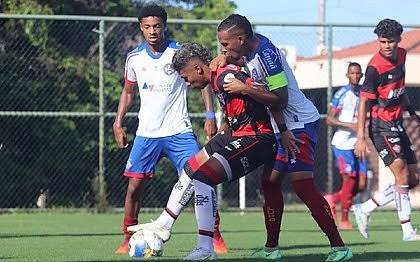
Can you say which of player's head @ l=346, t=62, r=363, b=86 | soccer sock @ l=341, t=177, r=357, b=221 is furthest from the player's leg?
player's head @ l=346, t=62, r=363, b=86

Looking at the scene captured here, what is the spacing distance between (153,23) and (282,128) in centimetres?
223

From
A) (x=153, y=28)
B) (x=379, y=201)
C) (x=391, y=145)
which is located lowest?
(x=379, y=201)

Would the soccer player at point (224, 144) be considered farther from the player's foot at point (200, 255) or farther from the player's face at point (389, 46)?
the player's face at point (389, 46)

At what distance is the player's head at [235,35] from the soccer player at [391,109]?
367 centimetres

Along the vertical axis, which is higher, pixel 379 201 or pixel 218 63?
pixel 218 63

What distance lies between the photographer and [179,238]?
1291 centimetres

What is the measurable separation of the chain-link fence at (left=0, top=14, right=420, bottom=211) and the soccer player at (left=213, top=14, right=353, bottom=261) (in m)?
9.97

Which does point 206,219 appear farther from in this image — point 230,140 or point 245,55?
point 245,55

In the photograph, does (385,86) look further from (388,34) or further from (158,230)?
(158,230)

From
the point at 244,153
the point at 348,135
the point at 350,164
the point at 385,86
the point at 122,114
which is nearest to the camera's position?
the point at 244,153

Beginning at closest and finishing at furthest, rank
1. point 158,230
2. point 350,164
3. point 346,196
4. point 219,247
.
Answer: point 158,230
point 219,247
point 346,196
point 350,164

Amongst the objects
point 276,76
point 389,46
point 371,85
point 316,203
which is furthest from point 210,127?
point 389,46

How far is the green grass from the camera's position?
Answer: 10039 mm

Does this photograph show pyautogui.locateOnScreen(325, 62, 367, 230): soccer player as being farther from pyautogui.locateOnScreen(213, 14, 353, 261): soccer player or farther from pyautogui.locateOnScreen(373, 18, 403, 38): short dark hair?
pyautogui.locateOnScreen(213, 14, 353, 261): soccer player
